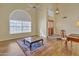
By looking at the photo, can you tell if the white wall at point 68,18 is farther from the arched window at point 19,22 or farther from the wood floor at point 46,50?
the arched window at point 19,22

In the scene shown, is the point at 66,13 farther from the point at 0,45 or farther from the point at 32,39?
the point at 0,45

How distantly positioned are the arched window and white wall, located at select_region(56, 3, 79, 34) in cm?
65

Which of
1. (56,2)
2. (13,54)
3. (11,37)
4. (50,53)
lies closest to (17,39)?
(11,37)

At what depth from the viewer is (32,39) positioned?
253 cm

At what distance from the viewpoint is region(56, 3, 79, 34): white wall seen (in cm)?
251

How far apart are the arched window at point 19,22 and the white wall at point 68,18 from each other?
2.15ft

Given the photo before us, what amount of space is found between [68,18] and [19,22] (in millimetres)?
1056

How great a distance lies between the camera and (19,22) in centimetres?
260

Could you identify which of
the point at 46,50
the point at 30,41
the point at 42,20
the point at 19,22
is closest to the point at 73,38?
the point at 46,50

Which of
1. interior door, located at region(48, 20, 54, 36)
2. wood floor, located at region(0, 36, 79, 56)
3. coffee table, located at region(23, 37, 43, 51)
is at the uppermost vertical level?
interior door, located at region(48, 20, 54, 36)

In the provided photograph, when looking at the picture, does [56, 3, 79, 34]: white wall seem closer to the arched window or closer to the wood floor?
the wood floor

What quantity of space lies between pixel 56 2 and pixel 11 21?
3.40 feet

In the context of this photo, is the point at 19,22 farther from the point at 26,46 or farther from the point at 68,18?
the point at 68,18

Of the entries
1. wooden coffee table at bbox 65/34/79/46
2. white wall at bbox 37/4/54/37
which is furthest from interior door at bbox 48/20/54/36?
wooden coffee table at bbox 65/34/79/46
